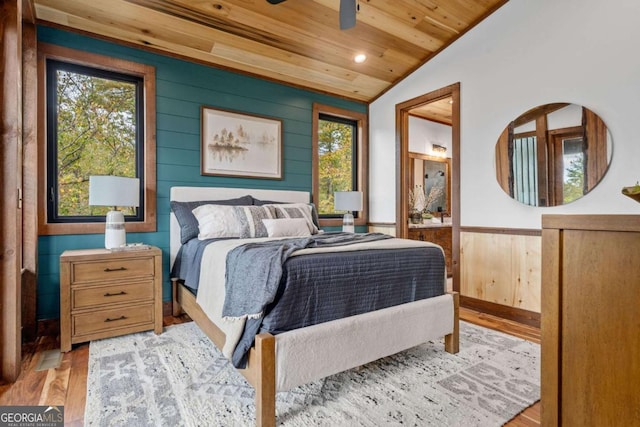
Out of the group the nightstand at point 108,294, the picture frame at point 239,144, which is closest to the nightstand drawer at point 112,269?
the nightstand at point 108,294

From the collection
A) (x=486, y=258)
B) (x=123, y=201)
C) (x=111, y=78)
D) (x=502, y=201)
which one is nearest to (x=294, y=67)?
(x=111, y=78)

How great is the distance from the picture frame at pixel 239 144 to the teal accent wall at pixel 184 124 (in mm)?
68

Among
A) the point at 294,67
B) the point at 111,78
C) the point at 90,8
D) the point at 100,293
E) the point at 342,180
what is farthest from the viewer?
the point at 342,180

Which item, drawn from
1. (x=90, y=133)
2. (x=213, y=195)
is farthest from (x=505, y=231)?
(x=90, y=133)

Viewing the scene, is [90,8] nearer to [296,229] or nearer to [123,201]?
[123,201]

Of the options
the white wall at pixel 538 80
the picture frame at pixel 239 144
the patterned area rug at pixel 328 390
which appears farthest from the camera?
the picture frame at pixel 239 144

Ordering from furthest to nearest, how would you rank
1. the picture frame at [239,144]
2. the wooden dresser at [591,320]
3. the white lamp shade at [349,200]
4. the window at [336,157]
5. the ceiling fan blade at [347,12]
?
1. the window at [336,157]
2. the white lamp shade at [349,200]
3. the picture frame at [239,144]
4. the ceiling fan blade at [347,12]
5. the wooden dresser at [591,320]

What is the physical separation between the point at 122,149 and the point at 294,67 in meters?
2.02

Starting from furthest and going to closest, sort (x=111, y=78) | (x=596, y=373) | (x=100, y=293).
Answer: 1. (x=111, y=78)
2. (x=100, y=293)
3. (x=596, y=373)

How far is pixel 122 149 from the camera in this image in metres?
3.09

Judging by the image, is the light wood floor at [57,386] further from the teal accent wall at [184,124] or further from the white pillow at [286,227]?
the white pillow at [286,227]

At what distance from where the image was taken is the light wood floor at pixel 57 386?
1.64 m

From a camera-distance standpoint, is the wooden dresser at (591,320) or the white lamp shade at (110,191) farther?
the white lamp shade at (110,191)

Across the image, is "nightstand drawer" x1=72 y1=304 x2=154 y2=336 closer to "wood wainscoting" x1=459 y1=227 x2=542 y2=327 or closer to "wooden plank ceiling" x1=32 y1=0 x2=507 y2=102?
"wooden plank ceiling" x1=32 y1=0 x2=507 y2=102
